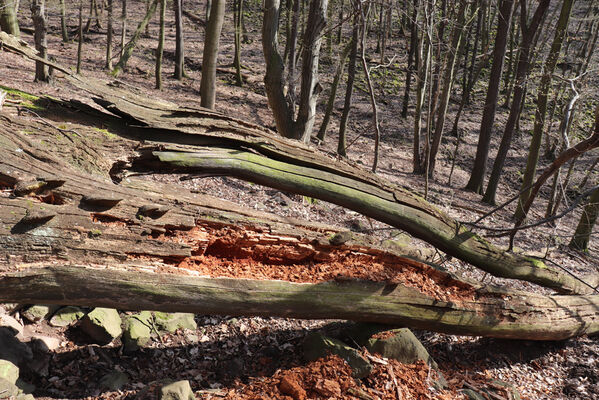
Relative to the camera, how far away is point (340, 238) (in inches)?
174

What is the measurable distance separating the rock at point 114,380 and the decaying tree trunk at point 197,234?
109cm

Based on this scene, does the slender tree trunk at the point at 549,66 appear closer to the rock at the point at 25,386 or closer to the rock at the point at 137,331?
the rock at the point at 137,331

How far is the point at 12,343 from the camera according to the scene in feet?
12.9

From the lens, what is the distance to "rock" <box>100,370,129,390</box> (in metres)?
3.93

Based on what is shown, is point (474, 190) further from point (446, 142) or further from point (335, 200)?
point (335, 200)

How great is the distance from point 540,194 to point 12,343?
17.7 meters

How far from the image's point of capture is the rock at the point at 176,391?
350 centimetres

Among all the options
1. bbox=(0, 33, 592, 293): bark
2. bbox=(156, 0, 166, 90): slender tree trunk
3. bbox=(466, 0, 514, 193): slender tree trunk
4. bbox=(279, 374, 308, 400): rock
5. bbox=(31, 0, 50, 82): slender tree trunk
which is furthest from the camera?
bbox=(156, 0, 166, 90): slender tree trunk

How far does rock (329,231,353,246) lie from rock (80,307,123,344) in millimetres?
2512

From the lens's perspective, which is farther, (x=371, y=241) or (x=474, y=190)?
(x=474, y=190)

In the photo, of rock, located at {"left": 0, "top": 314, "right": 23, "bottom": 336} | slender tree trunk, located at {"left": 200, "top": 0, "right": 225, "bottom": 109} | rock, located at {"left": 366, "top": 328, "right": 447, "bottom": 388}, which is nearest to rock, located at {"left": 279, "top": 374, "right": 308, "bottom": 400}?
rock, located at {"left": 366, "top": 328, "right": 447, "bottom": 388}

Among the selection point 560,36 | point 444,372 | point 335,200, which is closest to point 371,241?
point 335,200

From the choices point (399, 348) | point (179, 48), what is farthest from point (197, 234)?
point (179, 48)

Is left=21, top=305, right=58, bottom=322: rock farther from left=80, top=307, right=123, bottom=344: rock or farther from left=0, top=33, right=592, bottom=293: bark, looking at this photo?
left=0, top=33, right=592, bottom=293: bark
